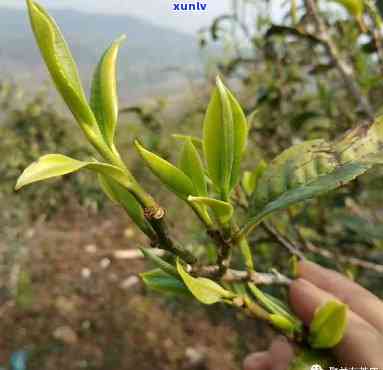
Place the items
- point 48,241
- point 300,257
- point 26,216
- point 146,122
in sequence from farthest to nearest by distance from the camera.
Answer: point 48,241
point 26,216
point 146,122
point 300,257

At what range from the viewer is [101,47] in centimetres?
349

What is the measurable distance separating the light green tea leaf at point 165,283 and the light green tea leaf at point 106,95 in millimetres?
205

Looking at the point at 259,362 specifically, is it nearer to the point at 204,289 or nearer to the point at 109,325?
the point at 204,289

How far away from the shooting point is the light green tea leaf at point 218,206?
44 centimetres

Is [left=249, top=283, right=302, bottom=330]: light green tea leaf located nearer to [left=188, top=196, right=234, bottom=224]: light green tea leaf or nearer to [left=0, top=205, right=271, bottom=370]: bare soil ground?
[left=188, top=196, right=234, bottom=224]: light green tea leaf

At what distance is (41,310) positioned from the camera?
3357mm

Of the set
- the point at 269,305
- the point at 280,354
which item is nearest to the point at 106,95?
the point at 269,305

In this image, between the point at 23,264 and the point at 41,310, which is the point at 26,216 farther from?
the point at 41,310

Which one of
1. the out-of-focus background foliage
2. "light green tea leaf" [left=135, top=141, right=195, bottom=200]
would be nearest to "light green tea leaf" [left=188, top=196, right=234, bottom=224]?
"light green tea leaf" [left=135, top=141, right=195, bottom=200]

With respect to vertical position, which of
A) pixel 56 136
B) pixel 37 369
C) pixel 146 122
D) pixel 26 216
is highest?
pixel 146 122

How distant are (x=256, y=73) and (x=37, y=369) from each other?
2.11 metres

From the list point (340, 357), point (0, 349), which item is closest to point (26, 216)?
point (0, 349)

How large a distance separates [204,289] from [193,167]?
0.12m

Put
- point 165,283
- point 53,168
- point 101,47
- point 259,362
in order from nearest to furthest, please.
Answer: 1. point 53,168
2. point 165,283
3. point 259,362
4. point 101,47
